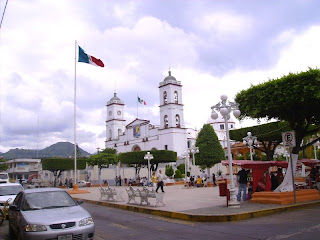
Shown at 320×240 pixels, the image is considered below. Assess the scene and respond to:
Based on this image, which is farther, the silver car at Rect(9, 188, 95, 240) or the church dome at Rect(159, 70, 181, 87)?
the church dome at Rect(159, 70, 181, 87)

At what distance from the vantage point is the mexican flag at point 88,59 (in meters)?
25.2

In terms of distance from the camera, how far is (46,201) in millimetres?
7762

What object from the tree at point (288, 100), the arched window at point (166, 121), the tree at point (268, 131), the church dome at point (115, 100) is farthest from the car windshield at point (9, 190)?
the church dome at point (115, 100)

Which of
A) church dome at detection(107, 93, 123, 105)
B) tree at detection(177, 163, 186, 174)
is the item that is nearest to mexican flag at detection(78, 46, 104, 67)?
tree at detection(177, 163, 186, 174)

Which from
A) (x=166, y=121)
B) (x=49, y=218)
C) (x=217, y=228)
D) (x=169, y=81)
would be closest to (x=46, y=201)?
(x=49, y=218)

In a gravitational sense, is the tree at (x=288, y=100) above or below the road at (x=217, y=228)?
above

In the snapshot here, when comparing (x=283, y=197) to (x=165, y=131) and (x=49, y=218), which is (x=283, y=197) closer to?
(x=49, y=218)

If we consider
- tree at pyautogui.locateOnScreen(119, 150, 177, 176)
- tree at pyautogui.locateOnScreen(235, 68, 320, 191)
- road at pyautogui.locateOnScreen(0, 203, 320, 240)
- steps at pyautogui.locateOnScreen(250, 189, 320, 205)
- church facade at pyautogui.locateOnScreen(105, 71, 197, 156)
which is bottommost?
road at pyautogui.locateOnScreen(0, 203, 320, 240)

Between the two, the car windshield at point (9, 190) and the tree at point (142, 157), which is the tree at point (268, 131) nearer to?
the tree at point (142, 157)

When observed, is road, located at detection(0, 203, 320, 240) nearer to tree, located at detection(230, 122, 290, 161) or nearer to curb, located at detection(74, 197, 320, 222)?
curb, located at detection(74, 197, 320, 222)

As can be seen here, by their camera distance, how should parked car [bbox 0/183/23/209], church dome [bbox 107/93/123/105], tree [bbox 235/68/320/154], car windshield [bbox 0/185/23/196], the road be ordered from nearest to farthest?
the road → parked car [bbox 0/183/23/209] → car windshield [bbox 0/185/23/196] → tree [bbox 235/68/320/154] → church dome [bbox 107/93/123/105]

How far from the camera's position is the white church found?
6344cm

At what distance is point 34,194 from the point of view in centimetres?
804

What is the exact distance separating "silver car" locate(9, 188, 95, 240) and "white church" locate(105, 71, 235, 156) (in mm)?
54625
